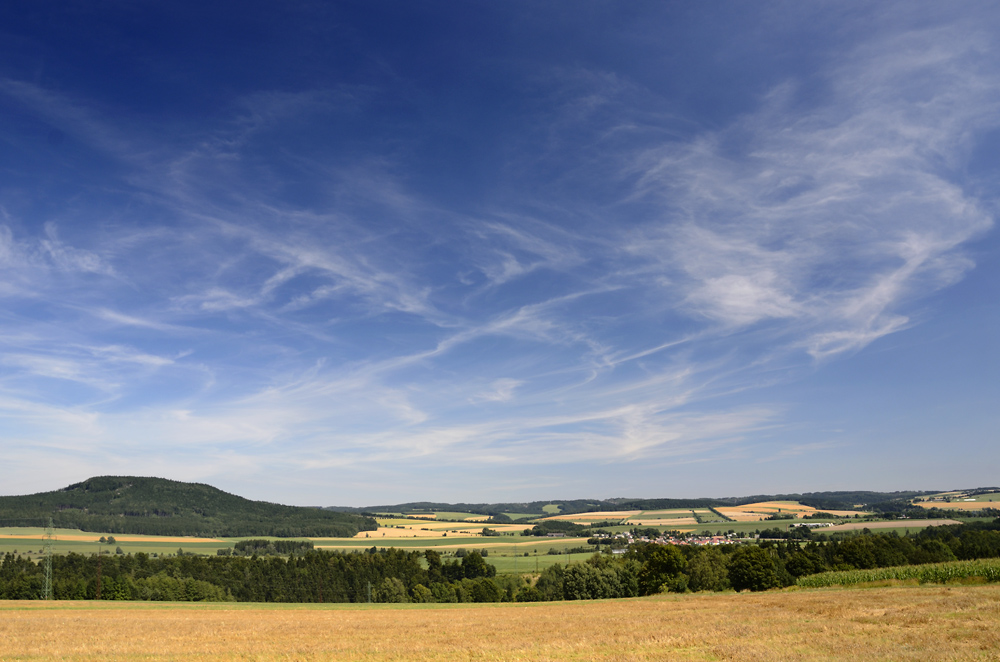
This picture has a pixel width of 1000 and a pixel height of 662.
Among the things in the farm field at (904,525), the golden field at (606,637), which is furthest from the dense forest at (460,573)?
the golden field at (606,637)

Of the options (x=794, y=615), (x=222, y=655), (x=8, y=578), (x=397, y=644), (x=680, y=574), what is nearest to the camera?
(x=222, y=655)

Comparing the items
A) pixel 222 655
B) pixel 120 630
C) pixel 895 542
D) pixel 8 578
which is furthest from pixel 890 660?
pixel 8 578

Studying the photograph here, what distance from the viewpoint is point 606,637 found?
2700 centimetres

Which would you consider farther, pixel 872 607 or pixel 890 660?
pixel 872 607

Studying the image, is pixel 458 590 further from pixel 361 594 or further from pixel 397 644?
pixel 397 644

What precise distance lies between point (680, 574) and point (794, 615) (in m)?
63.5

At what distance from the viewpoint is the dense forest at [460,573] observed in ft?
299

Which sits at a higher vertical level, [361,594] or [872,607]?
[872,607]

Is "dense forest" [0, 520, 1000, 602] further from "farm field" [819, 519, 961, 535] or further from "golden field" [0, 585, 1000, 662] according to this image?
"golden field" [0, 585, 1000, 662]

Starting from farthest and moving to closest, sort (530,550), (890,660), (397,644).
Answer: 1. (530,550)
2. (397,644)
3. (890,660)

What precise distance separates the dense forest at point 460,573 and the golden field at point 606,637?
170ft

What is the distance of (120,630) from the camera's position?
118 feet

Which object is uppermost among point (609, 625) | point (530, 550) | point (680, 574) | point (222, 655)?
point (222, 655)

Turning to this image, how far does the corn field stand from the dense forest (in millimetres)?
15900
